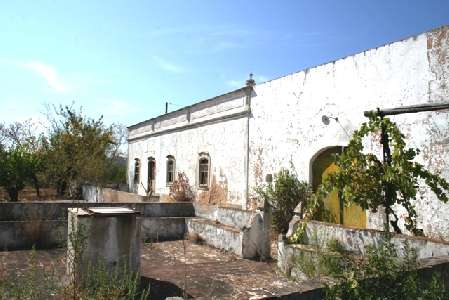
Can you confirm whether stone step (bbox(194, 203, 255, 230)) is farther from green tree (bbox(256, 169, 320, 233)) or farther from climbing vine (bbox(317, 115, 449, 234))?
climbing vine (bbox(317, 115, 449, 234))

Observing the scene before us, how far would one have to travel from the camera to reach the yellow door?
32.0 feet

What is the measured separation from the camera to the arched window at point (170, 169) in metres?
18.9

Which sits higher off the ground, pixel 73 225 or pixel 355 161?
pixel 355 161

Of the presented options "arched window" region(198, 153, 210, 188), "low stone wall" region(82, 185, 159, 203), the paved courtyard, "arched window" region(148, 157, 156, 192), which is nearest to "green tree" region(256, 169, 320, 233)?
the paved courtyard

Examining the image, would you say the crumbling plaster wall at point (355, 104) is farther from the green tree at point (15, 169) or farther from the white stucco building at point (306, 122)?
the green tree at point (15, 169)

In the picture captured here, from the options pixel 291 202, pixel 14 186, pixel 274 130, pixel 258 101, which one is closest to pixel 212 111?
pixel 258 101

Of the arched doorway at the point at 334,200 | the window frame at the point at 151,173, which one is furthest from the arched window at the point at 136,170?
the arched doorway at the point at 334,200

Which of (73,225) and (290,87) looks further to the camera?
(290,87)

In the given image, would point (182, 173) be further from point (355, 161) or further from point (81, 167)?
point (355, 161)

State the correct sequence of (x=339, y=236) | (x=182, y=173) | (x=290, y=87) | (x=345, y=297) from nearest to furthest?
1. (x=345, y=297)
2. (x=339, y=236)
3. (x=290, y=87)
4. (x=182, y=173)

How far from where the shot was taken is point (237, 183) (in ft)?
45.8

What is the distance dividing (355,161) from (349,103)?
12.8 feet

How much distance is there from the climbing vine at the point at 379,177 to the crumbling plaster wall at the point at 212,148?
721 centimetres

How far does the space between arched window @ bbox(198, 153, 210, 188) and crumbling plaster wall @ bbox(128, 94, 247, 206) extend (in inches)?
8.7
